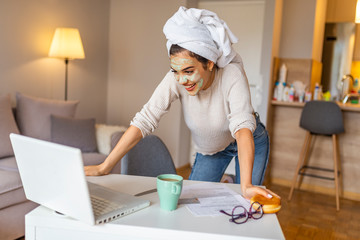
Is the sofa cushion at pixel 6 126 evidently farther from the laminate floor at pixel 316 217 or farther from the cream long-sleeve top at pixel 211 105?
the laminate floor at pixel 316 217

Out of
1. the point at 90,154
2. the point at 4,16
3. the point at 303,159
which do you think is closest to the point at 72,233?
the point at 90,154

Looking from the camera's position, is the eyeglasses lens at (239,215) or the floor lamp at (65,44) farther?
the floor lamp at (65,44)


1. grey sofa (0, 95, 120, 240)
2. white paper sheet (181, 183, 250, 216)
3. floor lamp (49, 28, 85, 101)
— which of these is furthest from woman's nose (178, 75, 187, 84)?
floor lamp (49, 28, 85, 101)

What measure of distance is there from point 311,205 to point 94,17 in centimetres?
311

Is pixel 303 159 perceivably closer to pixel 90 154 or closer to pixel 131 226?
pixel 90 154

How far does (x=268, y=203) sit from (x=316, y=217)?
7.60 feet

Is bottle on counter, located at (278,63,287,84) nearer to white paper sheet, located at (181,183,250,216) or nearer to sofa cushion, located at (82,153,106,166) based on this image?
sofa cushion, located at (82,153,106,166)

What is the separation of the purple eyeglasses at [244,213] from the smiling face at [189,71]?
1.48 feet

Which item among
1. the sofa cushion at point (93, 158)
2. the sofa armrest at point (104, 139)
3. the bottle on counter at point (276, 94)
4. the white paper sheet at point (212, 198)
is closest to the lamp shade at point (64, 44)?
the sofa armrest at point (104, 139)

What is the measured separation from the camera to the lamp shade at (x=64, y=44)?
3449 mm

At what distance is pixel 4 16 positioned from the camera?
10.5 ft

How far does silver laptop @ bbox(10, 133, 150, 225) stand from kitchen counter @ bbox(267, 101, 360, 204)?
3083mm

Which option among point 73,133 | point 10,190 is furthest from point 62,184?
point 73,133

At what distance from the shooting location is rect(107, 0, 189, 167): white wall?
172 inches
